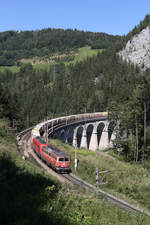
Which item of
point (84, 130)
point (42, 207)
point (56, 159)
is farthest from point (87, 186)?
point (84, 130)

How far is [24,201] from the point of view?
486 inches

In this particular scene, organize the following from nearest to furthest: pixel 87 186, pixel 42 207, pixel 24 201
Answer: pixel 42 207 < pixel 24 201 < pixel 87 186

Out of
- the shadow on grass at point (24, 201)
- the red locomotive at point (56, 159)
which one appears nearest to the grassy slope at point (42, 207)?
the shadow on grass at point (24, 201)

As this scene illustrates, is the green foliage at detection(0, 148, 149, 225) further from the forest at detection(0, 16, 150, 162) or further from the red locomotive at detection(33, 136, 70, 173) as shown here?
the forest at detection(0, 16, 150, 162)

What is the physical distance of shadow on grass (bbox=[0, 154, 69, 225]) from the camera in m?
10.4

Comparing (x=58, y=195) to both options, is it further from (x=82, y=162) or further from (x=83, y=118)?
(x=83, y=118)

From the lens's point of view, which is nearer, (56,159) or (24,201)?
(24,201)

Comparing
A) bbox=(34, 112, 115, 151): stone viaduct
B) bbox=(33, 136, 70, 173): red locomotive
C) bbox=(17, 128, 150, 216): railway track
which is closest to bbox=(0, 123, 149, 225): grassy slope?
bbox=(17, 128, 150, 216): railway track

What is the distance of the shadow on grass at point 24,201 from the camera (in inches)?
409

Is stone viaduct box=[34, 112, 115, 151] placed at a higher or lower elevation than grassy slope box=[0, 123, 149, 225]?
lower

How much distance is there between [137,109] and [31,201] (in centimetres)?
4600

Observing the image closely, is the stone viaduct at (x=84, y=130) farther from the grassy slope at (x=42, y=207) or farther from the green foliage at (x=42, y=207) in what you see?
the green foliage at (x=42, y=207)

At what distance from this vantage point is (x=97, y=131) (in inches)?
4353

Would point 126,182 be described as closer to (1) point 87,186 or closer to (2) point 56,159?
(1) point 87,186
